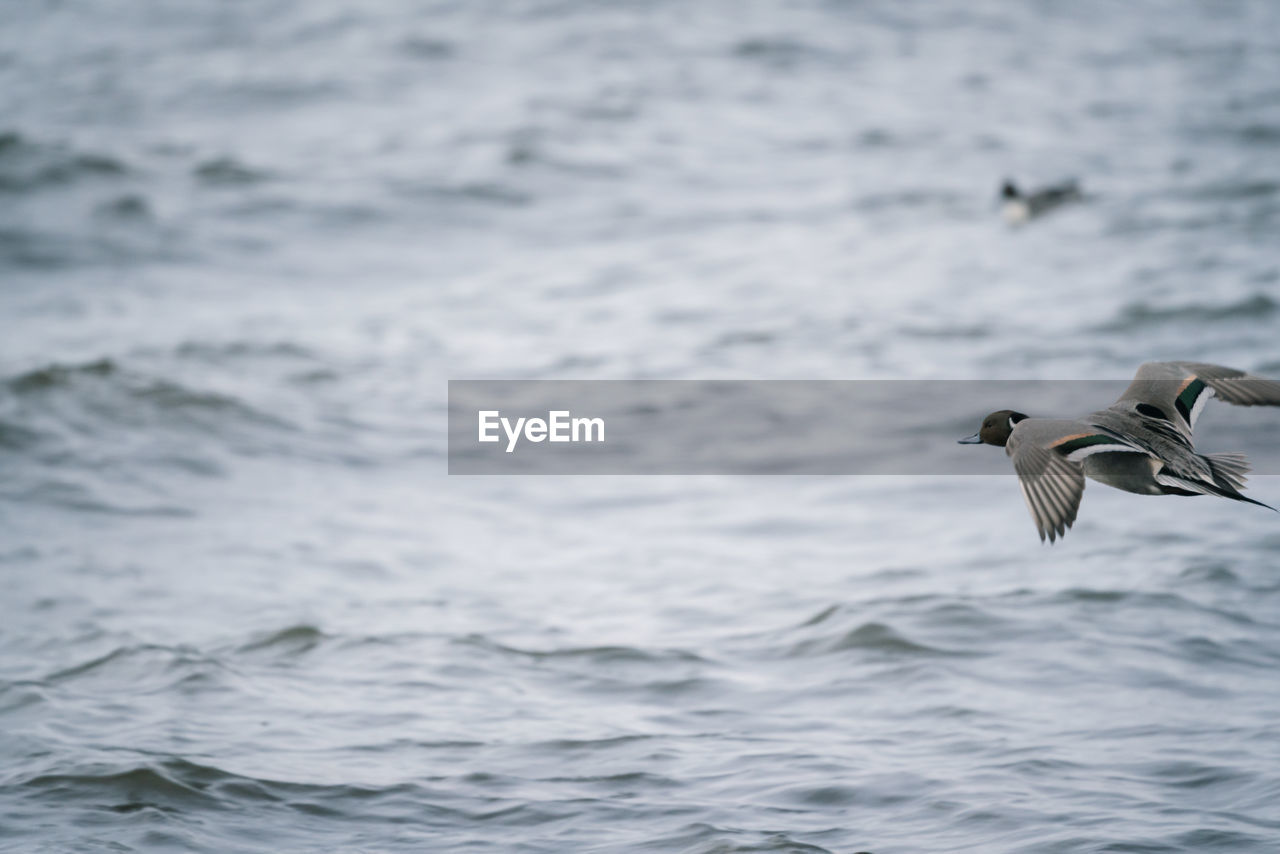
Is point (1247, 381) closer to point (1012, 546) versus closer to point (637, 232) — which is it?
point (1012, 546)

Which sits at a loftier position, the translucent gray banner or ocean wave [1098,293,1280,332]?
ocean wave [1098,293,1280,332]

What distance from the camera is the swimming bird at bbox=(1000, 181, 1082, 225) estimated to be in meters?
12.2

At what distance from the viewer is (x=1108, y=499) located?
7.67m

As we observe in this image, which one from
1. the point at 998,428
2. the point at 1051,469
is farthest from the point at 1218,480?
the point at 998,428

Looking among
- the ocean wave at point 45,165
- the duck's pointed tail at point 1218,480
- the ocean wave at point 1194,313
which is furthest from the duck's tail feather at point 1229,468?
the ocean wave at point 45,165

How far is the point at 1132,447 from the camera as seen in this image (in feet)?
11.5

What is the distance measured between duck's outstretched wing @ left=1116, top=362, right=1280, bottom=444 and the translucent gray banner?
3.99 metres

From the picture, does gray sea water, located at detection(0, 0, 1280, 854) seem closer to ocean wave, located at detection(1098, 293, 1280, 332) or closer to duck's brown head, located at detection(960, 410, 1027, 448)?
ocean wave, located at detection(1098, 293, 1280, 332)

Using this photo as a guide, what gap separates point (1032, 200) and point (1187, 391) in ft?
28.2

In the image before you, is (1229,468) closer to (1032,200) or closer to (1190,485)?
(1190,485)

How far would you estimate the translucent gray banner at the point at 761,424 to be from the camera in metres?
8.38

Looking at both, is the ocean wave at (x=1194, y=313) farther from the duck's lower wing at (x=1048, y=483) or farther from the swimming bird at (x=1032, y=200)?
the duck's lower wing at (x=1048, y=483)

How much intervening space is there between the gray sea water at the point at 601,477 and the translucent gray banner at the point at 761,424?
0.17m

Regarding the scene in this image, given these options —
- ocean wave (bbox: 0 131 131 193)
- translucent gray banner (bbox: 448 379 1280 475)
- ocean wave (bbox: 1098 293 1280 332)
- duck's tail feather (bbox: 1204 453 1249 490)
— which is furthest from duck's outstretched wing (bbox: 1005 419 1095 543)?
ocean wave (bbox: 0 131 131 193)
